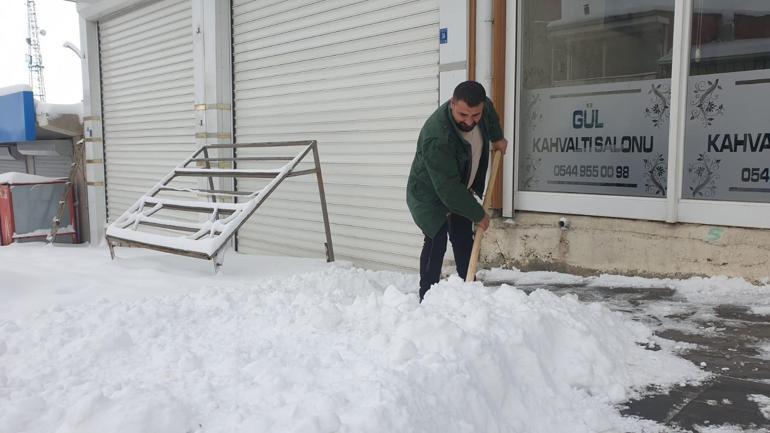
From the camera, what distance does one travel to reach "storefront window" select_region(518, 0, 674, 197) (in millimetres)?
5027

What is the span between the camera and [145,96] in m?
10.9

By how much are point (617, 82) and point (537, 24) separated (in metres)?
0.97

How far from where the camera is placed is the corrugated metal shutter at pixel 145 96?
9.91 m

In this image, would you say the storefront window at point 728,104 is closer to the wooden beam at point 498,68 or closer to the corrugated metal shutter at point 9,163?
the wooden beam at point 498,68

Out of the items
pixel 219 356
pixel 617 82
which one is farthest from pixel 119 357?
pixel 617 82

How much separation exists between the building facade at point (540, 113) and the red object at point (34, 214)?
6255 millimetres

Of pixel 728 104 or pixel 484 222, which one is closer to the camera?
pixel 484 222

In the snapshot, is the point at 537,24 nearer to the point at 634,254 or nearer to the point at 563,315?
the point at 634,254

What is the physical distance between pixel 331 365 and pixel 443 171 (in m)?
1.68

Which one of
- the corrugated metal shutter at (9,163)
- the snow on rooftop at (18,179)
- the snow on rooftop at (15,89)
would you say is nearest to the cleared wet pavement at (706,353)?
the snow on rooftop at (18,179)

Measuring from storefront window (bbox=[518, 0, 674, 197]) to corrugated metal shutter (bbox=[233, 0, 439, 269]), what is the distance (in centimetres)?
110

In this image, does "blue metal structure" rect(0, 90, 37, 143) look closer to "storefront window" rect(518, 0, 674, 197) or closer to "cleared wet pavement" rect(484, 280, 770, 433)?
"storefront window" rect(518, 0, 674, 197)

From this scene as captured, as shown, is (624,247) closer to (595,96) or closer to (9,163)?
(595,96)

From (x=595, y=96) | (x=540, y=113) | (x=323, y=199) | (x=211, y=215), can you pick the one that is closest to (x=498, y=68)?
(x=540, y=113)
